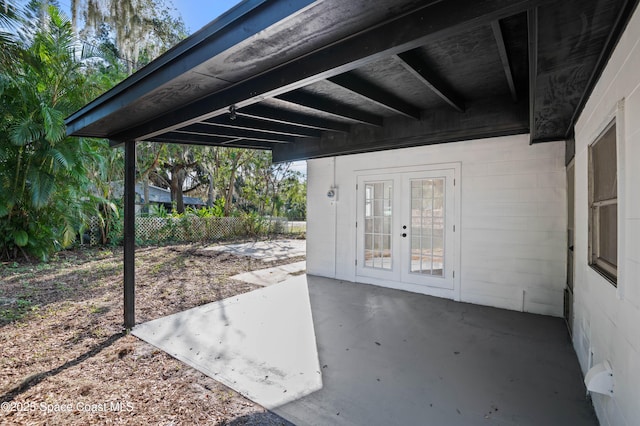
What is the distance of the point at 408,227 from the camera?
17.7 ft

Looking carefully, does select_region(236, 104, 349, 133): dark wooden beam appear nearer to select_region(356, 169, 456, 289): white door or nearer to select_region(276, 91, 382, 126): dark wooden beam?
select_region(276, 91, 382, 126): dark wooden beam

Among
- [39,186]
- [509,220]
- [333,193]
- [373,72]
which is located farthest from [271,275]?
[373,72]

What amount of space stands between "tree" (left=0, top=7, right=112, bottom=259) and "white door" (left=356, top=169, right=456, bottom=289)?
19.3ft

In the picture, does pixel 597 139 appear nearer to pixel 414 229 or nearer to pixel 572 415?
pixel 572 415

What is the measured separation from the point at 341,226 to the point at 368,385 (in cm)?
383

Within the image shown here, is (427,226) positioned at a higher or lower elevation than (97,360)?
higher

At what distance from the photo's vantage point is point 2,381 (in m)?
2.60

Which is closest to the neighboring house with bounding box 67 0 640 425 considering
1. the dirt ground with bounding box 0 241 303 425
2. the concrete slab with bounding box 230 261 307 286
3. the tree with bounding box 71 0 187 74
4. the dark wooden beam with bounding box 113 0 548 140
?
the dark wooden beam with bounding box 113 0 548 140

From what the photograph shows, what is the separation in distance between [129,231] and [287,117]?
234 cm

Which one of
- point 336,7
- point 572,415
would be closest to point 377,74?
point 336,7

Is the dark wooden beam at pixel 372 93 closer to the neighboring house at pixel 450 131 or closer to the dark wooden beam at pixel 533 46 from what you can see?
the neighboring house at pixel 450 131

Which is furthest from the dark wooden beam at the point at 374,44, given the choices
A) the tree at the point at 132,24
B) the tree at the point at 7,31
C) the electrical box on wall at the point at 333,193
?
the tree at the point at 132,24

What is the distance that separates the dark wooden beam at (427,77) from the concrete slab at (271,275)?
4306 millimetres

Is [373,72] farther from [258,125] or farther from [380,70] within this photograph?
[258,125]
